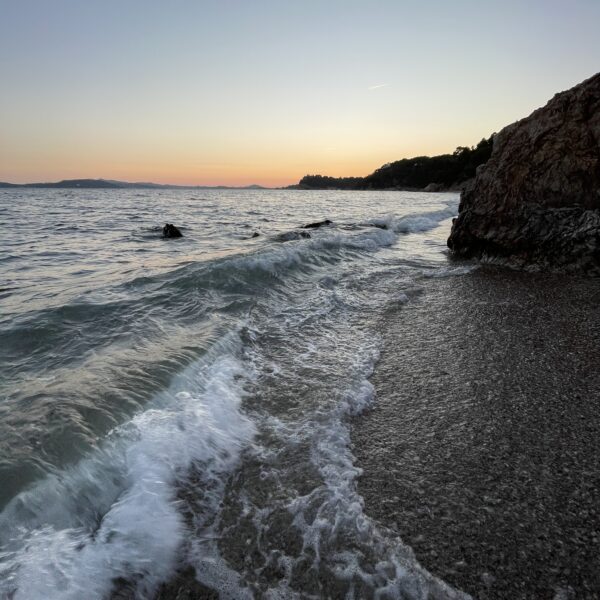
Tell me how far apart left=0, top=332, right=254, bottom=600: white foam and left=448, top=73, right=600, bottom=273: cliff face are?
9.49m

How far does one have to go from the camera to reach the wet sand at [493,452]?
2.32m

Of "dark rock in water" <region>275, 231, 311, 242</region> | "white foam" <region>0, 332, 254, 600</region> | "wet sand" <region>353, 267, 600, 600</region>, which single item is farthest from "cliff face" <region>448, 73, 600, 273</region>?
"white foam" <region>0, 332, 254, 600</region>

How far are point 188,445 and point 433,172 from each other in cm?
13149

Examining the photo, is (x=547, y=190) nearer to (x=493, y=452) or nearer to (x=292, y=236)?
(x=493, y=452)

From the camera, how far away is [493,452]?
10.8 feet

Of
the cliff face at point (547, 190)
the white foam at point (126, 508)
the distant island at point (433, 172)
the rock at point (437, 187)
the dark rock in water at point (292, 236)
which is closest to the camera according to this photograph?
the white foam at point (126, 508)

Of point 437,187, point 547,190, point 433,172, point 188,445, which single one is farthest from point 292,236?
point 433,172

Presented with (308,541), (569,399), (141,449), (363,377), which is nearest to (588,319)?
(569,399)

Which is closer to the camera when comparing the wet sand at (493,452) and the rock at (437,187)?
the wet sand at (493,452)

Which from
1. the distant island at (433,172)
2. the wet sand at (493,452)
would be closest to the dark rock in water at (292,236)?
the wet sand at (493,452)

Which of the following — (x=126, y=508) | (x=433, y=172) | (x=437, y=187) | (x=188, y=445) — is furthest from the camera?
(x=433, y=172)

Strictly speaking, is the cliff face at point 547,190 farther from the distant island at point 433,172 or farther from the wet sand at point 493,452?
the distant island at point 433,172

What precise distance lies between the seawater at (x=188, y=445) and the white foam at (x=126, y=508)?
1cm

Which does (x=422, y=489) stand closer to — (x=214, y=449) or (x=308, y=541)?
(x=308, y=541)
